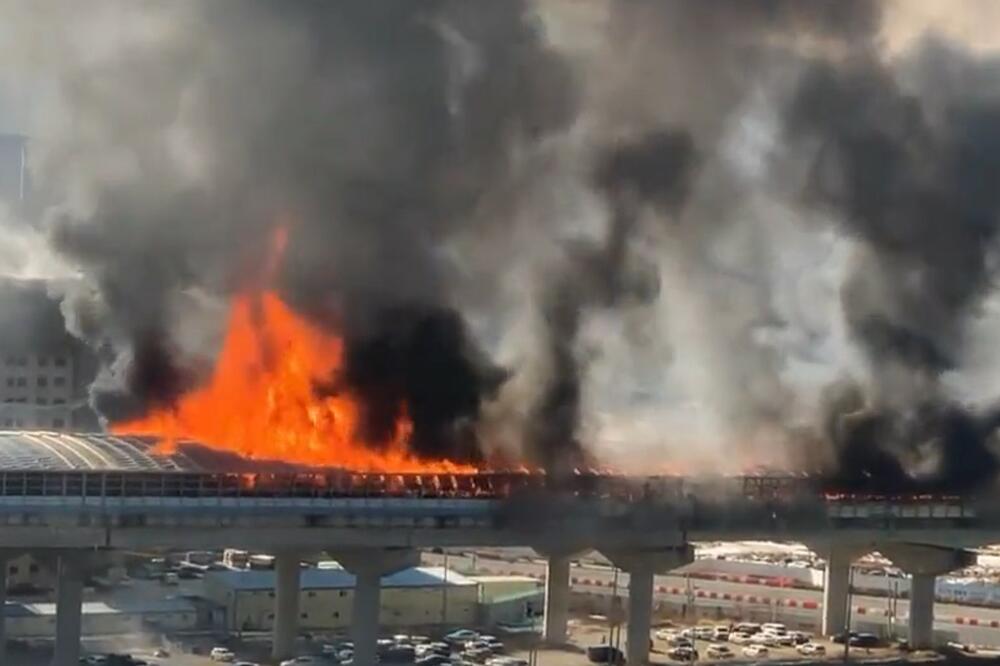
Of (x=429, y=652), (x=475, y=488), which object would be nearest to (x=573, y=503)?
(x=475, y=488)

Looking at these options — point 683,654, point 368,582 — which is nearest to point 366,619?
point 368,582

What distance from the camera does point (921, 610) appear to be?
57.2m

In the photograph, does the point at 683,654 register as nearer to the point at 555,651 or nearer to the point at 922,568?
the point at 555,651

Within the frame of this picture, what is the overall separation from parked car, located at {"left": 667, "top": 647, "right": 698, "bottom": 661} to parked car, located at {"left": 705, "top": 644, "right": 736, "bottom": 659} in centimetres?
56

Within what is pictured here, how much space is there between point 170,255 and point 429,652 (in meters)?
20.0

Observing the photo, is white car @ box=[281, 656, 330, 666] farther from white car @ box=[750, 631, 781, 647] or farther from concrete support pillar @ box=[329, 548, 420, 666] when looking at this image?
white car @ box=[750, 631, 781, 647]

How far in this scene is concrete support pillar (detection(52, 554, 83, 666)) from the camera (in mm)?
41719

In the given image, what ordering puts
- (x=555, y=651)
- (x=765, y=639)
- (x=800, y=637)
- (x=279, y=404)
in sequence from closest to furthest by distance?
(x=555, y=651) < (x=279, y=404) < (x=765, y=639) < (x=800, y=637)

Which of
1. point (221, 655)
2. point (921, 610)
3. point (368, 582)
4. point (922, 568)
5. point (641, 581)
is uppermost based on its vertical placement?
point (922, 568)

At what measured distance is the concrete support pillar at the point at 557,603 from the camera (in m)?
53.6

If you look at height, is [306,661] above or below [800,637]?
below

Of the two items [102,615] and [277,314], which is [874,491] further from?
[102,615]

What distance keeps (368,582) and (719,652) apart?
13.6 meters

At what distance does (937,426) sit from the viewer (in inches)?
2552
